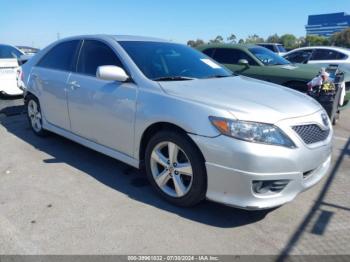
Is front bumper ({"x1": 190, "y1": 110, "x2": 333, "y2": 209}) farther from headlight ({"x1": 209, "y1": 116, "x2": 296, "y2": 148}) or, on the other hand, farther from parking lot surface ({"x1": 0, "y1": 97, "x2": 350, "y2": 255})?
parking lot surface ({"x1": 0, "y1": 97, "x2": 350, "y2": 255})

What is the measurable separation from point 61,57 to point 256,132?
3277 mm

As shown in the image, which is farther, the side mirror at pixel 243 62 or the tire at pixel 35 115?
the side mirror at pixel 243 62

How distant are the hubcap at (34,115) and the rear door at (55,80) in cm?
33

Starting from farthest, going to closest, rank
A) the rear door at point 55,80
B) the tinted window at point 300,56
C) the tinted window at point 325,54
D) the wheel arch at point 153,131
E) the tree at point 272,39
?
1. the tree at point 272,39
2. the tinted window at point 300,56
3. the tinted window at point 325,54
4. the rear door at point 55,80
5. the wheel arch at point 153,131

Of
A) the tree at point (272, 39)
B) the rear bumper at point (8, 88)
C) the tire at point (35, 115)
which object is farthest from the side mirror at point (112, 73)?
the tree at point (272, 39)

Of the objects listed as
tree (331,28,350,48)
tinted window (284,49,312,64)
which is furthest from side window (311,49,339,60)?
tree (331,28,350,48)

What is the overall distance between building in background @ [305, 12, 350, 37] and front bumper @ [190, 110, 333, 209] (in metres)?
115

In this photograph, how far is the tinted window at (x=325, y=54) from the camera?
11945 millimetres

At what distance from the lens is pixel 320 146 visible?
323 centimetres

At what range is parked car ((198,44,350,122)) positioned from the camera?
7691mm

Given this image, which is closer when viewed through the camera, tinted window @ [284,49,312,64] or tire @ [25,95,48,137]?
tire @ [25,95,48,137]

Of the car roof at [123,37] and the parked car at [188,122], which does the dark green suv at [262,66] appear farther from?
the car roof at [123,37]

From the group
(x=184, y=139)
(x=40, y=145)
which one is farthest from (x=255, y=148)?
(x=40, y=145)

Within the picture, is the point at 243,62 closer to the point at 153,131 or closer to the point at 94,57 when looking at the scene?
the point at 94,57
